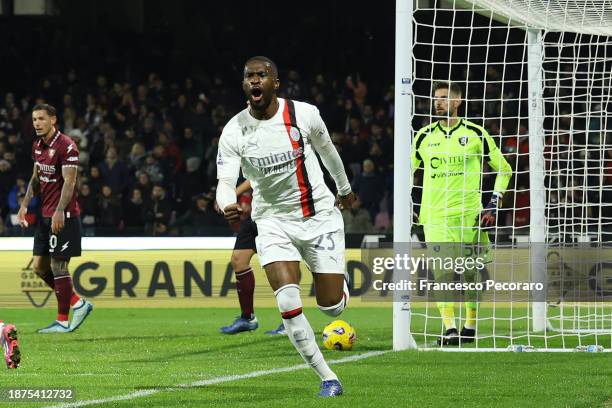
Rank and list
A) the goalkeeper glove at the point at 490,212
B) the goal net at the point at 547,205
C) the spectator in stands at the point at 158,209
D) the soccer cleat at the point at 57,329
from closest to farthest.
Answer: the goalkeeper glove at the point at 490,212, the goal net at the point at 547,205, the soccer cleat at the point at 57,329, the spectator in stands at the point at 158,209

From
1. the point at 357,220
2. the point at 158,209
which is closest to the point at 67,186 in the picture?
the point at 357,220

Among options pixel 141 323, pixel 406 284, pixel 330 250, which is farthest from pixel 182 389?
pixel 141 323

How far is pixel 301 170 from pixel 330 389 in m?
1.40

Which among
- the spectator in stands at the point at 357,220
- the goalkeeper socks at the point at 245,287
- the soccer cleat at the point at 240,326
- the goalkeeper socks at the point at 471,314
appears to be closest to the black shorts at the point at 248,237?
the goalkeeper socks at the point at 245,287

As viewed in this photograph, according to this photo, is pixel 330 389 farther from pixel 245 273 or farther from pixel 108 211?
pixel 108 211

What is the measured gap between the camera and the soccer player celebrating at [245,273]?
37.9 feet

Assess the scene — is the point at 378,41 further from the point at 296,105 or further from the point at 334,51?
the point at 296,105

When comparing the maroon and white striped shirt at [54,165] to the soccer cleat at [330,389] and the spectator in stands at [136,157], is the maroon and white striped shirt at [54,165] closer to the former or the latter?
the soccer cleat at [330,389]

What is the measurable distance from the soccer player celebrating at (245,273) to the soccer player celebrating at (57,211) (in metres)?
1.60

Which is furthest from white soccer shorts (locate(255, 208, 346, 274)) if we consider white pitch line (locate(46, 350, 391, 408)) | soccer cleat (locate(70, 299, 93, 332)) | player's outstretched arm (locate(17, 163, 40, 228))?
player's outstretched arm (locate(17, 163, 40, 228))

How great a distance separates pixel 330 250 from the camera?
25.4 feet

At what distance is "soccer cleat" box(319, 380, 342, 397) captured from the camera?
7270 mm

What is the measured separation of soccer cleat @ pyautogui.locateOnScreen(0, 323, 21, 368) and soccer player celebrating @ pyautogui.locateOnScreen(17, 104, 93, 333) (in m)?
4.26

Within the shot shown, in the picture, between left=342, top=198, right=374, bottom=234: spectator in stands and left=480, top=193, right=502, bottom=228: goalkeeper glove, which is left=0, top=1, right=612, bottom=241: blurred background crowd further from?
left=480, top=193, right=502, bottom=228: goalkeeper glove
